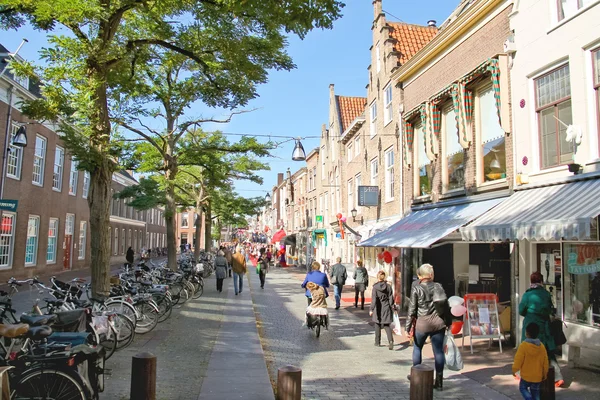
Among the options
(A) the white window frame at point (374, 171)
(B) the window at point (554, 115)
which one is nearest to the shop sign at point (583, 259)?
(B) the window at point (554, 115)

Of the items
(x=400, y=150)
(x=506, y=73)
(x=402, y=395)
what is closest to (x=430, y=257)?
(x=400, y=150)

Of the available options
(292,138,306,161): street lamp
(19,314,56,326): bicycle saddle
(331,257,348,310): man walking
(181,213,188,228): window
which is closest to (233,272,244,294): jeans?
(331,257,348,310): man walking

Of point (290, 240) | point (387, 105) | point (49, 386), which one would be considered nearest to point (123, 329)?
point (49, 386)

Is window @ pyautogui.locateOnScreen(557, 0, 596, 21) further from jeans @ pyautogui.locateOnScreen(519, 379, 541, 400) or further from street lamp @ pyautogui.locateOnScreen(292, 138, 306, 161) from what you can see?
street lamp @ pyautogui.locateOnScreen(292, 138, 306, 161)

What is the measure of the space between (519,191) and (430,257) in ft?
16.4

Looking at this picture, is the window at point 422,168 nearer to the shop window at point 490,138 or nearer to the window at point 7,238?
the shop window at point 490,138

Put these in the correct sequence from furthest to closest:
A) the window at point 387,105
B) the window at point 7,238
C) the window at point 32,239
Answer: the window at point 32,239
the window at point 7,238
the window at point 387,105

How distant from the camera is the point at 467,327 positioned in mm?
9016

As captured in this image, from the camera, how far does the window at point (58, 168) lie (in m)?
24.2

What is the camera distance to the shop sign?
7504 mm

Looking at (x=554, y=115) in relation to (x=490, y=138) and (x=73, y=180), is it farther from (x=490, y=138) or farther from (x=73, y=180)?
(x=73, y=180)

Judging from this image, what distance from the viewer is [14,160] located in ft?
64.8

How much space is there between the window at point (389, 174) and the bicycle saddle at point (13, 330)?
45.0 ft

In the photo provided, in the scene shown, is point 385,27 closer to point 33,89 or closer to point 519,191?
point 519,191
